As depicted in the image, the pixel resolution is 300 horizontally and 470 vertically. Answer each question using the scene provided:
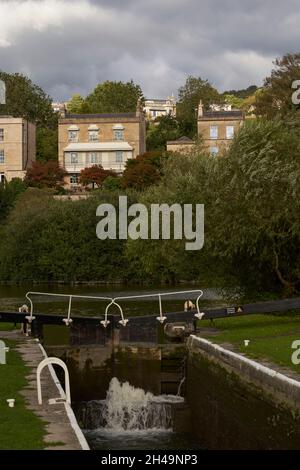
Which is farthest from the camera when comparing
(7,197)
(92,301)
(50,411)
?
(7,197)

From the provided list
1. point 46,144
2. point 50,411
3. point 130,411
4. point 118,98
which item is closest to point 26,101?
point 46,144

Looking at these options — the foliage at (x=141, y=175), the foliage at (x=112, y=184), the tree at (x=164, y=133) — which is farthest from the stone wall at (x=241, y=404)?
the tree at (x=164, y=133)

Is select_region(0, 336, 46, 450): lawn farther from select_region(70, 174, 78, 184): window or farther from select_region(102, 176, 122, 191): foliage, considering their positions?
select_region(70, 174, 78, 184): window

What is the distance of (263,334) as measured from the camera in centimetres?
2692

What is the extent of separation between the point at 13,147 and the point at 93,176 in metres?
15.5

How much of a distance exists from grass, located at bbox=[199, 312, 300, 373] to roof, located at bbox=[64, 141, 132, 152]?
249 feet

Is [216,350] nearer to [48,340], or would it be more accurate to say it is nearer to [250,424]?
[250,424]

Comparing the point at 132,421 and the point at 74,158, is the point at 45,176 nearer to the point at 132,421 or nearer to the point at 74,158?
the point at 74,158

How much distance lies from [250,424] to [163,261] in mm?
44312

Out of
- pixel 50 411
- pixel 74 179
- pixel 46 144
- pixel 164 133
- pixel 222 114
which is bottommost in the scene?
pixel 50 411

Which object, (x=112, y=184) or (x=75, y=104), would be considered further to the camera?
(x=75, y=104)

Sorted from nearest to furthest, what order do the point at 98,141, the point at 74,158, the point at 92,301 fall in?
the point at 92,301
the point at 74,158
the point at 98,141

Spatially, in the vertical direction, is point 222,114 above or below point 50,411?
above
